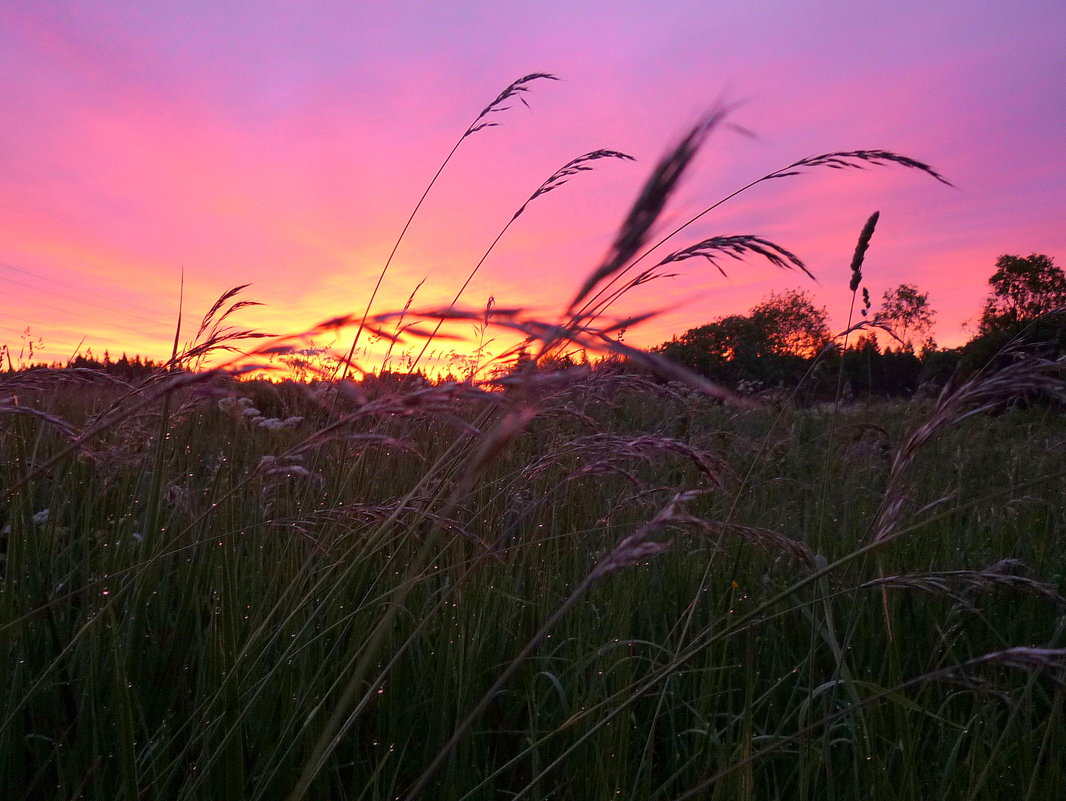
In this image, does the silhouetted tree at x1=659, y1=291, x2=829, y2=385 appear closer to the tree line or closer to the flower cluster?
the tree line

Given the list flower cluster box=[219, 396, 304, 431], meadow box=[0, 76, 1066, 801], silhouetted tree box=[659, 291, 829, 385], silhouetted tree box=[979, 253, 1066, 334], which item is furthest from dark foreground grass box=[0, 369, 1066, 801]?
silhouetted tree box=[979, 253, 1066, 334]

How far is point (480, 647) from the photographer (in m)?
1.69

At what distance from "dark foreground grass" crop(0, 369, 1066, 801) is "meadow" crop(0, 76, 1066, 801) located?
12 millimetres

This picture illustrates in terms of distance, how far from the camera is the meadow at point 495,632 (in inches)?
37.4

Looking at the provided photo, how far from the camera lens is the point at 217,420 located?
13.9 feet

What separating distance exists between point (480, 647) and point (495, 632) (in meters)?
0.24

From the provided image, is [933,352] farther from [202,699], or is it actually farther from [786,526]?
[202,699]

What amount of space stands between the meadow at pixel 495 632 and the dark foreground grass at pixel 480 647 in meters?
0.01

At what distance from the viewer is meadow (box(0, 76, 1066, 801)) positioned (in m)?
0.95

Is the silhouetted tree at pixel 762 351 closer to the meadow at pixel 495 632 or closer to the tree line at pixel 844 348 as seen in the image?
the tree line at pixel 844 348

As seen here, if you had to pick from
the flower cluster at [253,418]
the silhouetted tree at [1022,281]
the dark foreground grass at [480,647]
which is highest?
the silhouetted tree at [1022,281]

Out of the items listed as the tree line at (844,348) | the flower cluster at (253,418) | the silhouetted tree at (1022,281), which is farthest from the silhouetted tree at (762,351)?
the silhouetted tree at (1022,281)

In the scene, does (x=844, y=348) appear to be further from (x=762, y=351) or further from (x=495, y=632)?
(x=762, y=351)

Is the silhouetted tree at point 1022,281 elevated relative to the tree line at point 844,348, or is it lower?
elevated
